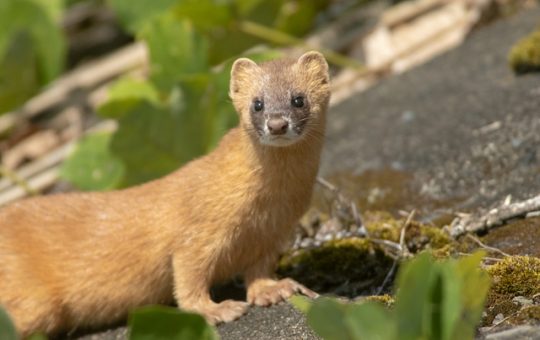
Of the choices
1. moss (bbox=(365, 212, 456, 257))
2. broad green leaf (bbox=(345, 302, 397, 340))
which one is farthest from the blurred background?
broad green leaf (bbox=(345, 302, 397, 340))

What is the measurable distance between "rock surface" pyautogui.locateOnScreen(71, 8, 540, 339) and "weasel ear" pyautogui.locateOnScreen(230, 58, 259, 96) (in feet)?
3.65

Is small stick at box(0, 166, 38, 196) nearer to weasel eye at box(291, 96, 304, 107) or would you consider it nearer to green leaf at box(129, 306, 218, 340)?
weasel eye at box(291, 96, 304, 107)

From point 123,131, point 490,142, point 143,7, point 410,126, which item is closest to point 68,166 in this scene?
point 123,131

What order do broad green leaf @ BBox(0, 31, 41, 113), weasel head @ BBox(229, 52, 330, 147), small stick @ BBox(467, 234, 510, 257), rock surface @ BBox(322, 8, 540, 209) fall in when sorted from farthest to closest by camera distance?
broad green leaf @ BBox(0, 31, 41, 113)
rock surface @ BBox(322, 8, 540, 209)
weasel head @ BBox(229, 52, 330, 147)
small stick @ BBox(467, 234, 510, 257)

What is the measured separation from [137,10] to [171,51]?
0.97m

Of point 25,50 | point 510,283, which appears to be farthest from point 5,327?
point 25,50

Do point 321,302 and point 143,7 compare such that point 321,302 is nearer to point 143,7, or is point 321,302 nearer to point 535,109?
point 535,109

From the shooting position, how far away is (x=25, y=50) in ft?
25.9

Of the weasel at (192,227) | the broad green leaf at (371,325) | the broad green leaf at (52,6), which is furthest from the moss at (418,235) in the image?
the broad green leaf at (52,6)

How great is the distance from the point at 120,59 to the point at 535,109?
14.8ft

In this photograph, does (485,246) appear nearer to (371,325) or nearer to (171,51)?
(371,325)

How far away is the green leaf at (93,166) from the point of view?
6719 mm

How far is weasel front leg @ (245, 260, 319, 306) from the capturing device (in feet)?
15.5

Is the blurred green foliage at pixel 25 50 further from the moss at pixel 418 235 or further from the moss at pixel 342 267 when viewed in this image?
the moss at pixel 418 235
